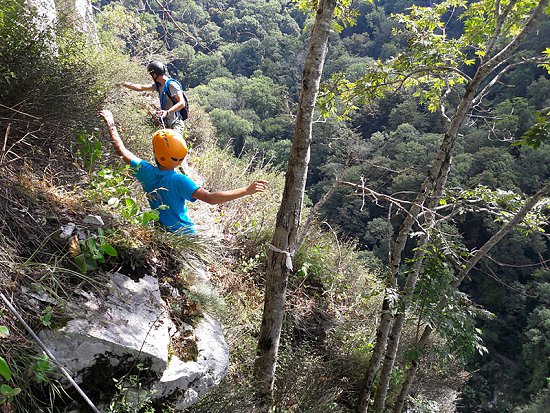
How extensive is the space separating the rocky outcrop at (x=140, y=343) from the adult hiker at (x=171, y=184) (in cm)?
55

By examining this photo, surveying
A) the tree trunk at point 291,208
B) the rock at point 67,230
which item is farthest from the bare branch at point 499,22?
the rock at point 67,230

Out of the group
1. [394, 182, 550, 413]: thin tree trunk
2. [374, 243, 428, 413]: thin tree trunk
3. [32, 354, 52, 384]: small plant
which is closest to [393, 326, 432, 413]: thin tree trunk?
[394, 182, 550, 413]: thin tree trunk

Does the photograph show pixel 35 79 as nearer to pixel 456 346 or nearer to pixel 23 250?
pixel 23 250

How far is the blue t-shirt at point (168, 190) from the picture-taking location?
260 cm

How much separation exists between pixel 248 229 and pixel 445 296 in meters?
2.70

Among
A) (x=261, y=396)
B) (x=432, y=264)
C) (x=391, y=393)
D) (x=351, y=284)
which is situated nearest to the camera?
(x=432, y=264)

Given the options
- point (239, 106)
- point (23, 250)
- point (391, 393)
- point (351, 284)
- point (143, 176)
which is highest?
point (143, 176)

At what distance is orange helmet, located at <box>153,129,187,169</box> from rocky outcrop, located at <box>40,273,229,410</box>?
0.82m

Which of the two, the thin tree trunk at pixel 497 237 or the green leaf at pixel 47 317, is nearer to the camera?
the green leaf at pixel 47 317

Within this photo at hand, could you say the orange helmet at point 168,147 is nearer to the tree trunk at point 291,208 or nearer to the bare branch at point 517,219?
the tree trunk at point 291,208

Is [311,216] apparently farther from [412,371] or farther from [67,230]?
[412,371]

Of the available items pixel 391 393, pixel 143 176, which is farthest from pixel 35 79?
pixel 391 393

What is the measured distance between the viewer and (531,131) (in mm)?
2100

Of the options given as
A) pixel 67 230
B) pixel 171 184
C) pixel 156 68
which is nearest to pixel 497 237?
pixel 171 184
